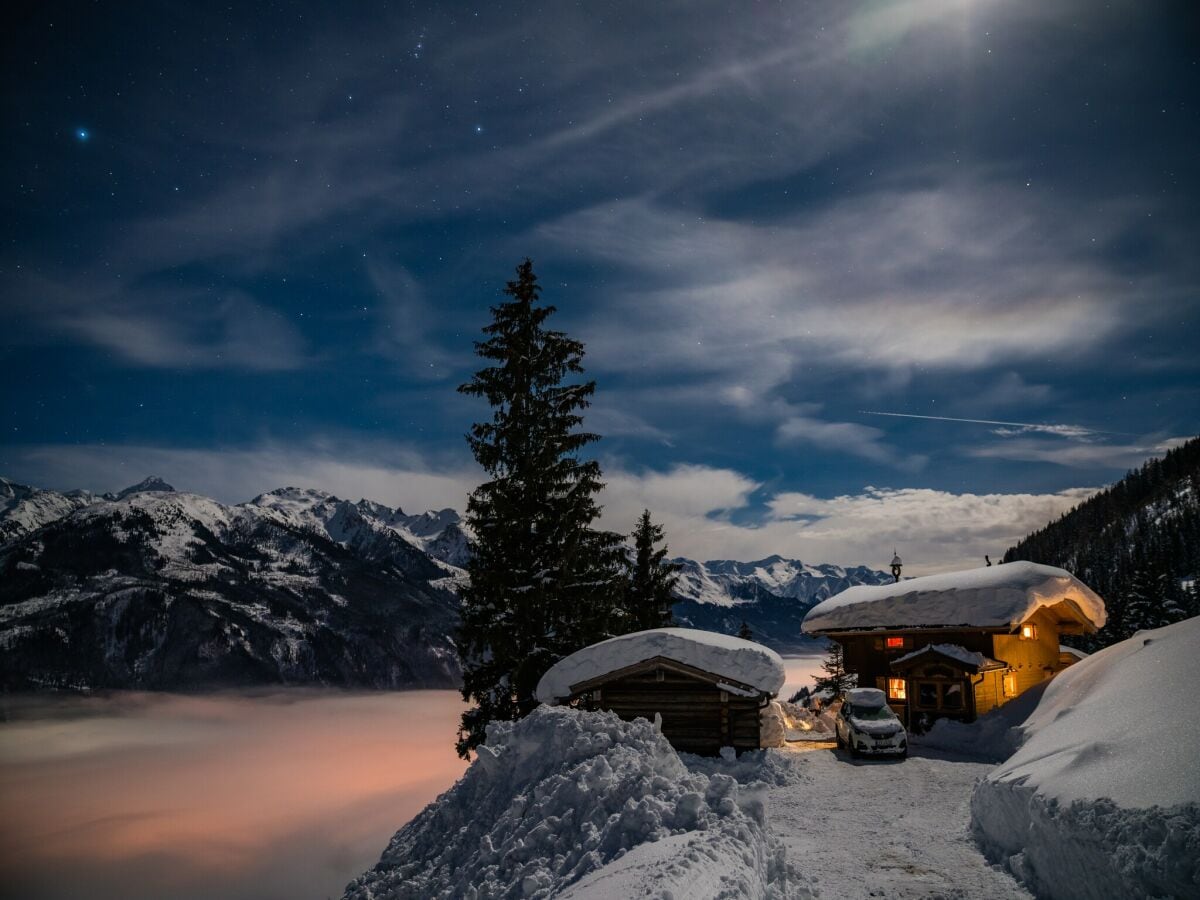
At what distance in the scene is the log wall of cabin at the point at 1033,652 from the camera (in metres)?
24.3

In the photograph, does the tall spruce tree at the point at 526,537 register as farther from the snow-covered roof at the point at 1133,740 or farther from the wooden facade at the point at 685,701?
the snow-covered roof at the point at 1133,740

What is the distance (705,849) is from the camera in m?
6.74

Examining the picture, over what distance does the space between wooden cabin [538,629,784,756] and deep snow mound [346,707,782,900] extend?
7.27 meters

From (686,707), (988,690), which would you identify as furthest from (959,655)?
(686,707)

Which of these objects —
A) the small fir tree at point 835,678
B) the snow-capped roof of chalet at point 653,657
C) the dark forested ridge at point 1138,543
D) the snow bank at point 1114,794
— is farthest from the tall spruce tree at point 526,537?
the dark forested ridge at point 1138,543

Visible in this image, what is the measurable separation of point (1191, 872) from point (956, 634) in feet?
70.2

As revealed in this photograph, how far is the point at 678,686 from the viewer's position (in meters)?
19.1

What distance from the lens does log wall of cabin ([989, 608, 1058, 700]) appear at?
2433cm

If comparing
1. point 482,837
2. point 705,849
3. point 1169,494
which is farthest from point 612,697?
point 1169,494

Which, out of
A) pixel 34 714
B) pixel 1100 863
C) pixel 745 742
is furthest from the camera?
pixel 34 714

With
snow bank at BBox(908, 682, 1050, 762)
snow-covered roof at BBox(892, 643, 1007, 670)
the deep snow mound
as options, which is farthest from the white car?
the deep snow mound

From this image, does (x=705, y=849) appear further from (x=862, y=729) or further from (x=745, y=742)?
(x=862, y=729)

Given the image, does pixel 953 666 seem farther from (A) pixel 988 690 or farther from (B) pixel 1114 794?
(B) pixel 1114 794

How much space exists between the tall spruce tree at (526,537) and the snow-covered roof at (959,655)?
11249mm
